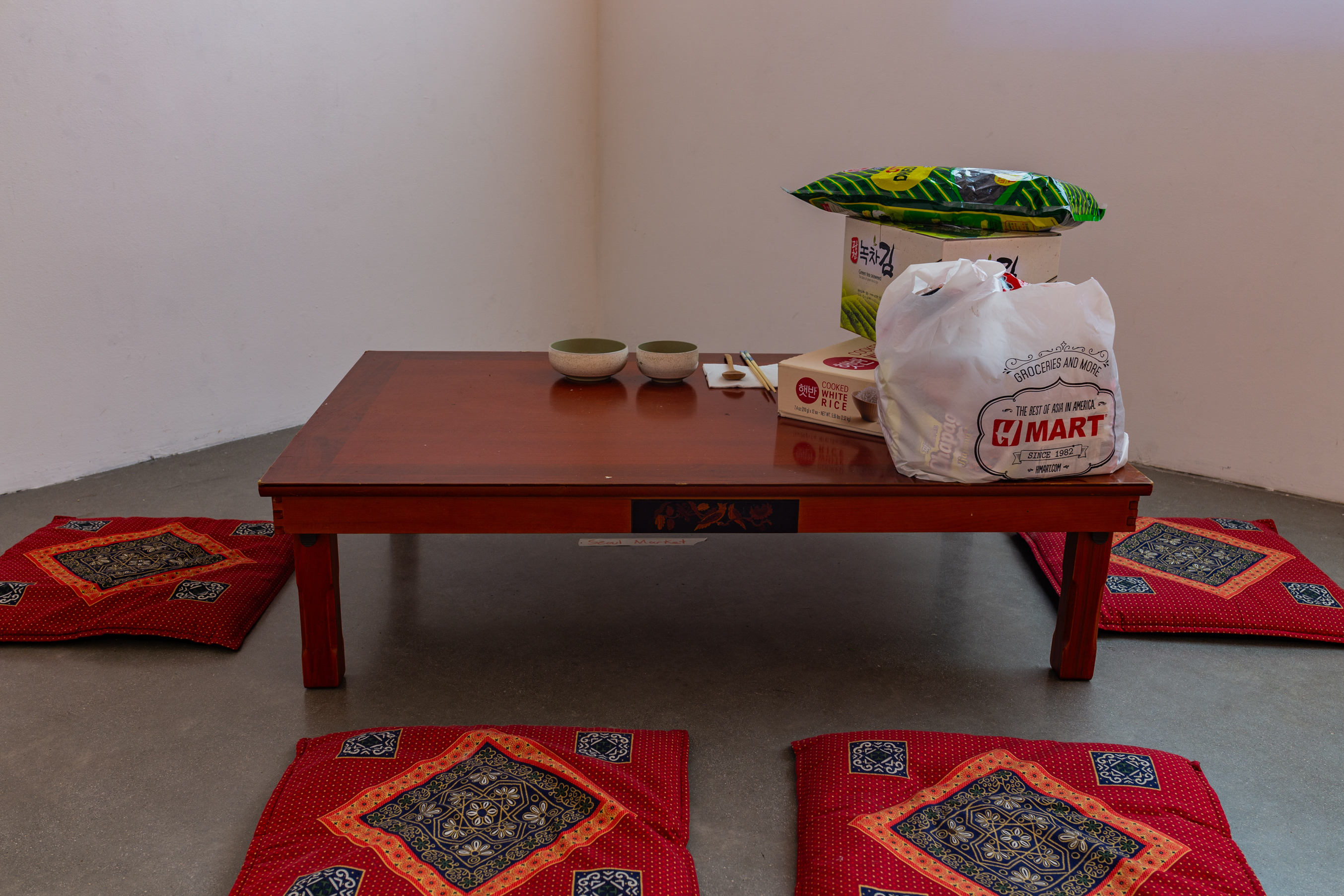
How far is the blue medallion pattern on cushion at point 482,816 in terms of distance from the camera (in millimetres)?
1294

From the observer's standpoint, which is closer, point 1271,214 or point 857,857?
point 857,857

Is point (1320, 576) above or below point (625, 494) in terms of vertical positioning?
below

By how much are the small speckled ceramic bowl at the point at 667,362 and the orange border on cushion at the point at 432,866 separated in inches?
34.3

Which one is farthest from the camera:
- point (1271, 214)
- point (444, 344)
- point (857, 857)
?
point (444, 344)

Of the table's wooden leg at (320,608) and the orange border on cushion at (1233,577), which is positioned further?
the orange border on cushion at (1233,577)

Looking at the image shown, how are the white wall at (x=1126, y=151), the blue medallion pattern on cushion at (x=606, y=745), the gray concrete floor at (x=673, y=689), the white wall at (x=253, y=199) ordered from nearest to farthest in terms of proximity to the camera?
the gray concrete floor at (x=673, y=689), the blue medallion pattern on cushion at (x=606, y=745), the white wall at (x=253, y=199), the white wall at (x=1126, y=151)

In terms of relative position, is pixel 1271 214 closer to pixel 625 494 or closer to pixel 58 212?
pixel 625 494

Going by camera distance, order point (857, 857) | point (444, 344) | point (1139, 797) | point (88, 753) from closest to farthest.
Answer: point (857, 857), point (1139, 797), point (88, 753), point (444, 344)

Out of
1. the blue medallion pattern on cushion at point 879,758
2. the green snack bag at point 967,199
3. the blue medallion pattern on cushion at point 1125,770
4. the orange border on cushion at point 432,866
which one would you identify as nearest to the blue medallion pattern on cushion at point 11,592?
the orange border on cushion at point 432,866

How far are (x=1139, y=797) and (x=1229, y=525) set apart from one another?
1227mm

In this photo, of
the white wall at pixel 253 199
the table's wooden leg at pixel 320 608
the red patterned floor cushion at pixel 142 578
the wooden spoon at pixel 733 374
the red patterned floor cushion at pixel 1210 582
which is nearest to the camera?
the table's wooden leg at pixel 320 608

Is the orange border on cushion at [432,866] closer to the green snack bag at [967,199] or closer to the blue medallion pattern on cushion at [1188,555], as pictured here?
the green snack bag at [967,199]

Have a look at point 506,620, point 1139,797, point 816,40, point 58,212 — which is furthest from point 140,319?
point 1139,797

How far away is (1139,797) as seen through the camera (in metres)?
1.44
